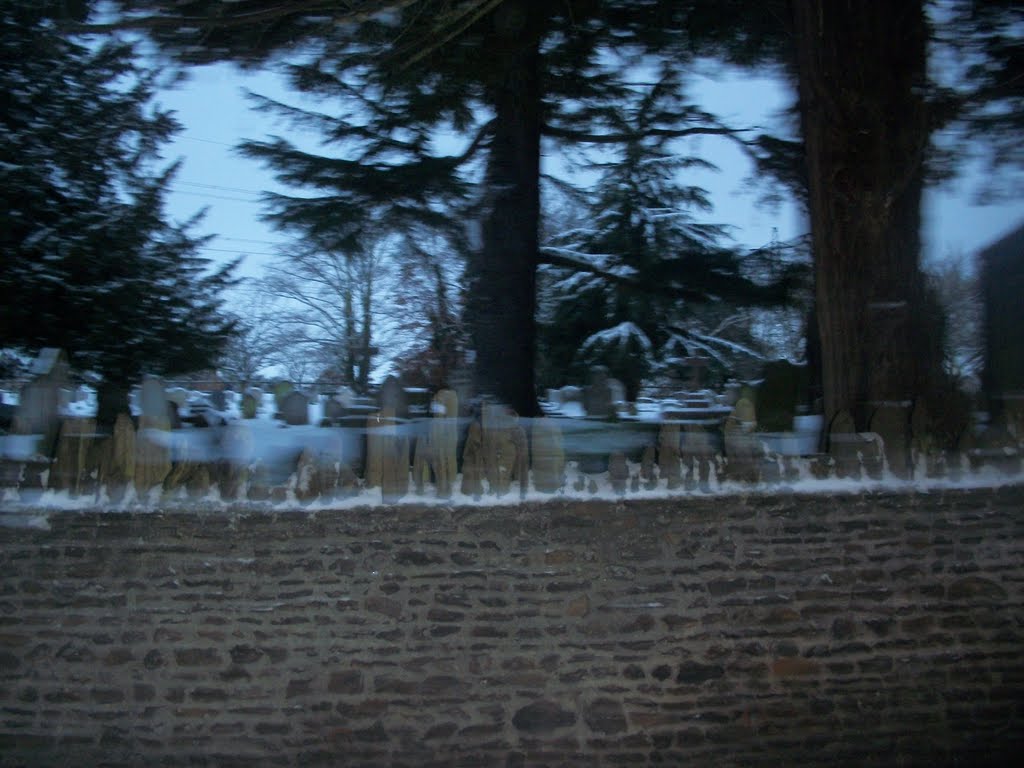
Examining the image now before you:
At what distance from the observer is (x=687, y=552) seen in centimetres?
437

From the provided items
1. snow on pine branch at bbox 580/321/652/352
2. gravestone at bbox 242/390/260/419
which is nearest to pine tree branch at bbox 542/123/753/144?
snow on pine branch at bbox 580/321/652/352

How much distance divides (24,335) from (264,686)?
4922 millimetres

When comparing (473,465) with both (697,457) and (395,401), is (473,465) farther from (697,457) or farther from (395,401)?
(697,457)

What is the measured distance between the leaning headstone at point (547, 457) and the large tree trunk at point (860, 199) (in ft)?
7.42

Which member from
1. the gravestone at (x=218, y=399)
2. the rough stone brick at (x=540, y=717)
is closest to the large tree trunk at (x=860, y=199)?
the rough stone brick at (x=540, y=717)

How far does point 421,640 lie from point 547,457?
113 cm

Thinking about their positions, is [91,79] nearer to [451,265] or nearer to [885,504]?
[451,265]

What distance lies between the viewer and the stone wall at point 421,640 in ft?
13.8

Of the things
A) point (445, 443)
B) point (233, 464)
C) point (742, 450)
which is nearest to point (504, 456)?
point (445, 443)

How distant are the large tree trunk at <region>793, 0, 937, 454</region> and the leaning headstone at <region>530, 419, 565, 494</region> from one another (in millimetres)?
2262

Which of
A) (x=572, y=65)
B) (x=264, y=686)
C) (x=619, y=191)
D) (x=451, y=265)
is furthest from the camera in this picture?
(x=451, y=265)

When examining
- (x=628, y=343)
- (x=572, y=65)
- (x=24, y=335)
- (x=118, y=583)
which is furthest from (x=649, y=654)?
(x=24, y=335)

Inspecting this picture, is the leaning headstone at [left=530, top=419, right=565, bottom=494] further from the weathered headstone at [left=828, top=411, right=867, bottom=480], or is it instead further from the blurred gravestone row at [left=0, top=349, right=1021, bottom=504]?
the weathered headstone at [left=828, top=411, right=867, bottom=480]

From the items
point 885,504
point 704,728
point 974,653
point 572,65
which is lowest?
point 704,728
